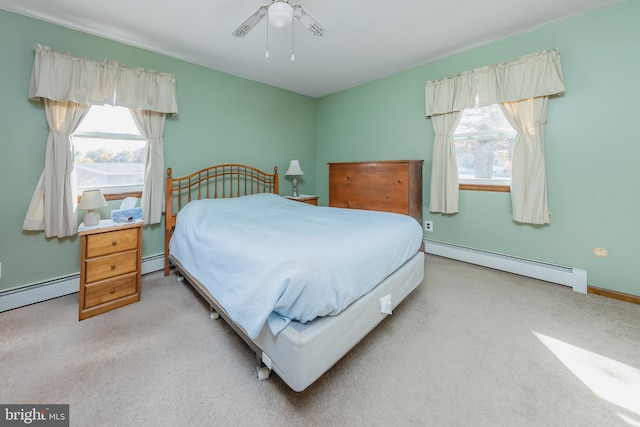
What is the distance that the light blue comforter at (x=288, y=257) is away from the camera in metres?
1.20

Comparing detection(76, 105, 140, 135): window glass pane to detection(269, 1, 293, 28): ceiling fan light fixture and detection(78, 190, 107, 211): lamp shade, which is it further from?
detection(269, 1, 293, 28): ceiling fan light fixture

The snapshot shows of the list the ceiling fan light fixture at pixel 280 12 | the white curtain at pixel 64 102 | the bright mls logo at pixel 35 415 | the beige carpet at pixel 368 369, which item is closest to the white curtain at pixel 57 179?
the white curtain at pixel 64 102

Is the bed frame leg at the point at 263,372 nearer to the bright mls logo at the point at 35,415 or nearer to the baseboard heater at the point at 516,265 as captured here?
the bright mls logo at the point at 35,415

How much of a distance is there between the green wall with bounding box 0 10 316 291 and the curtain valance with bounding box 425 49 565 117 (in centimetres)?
227

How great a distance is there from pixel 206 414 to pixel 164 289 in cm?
166

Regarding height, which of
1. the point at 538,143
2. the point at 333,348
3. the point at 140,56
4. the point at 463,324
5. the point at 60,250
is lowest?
the point at 463,324

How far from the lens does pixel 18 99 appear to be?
2.11 metres

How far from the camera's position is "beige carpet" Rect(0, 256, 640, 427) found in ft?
3.91

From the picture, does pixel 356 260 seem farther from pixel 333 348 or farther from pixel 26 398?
pixel 26 398

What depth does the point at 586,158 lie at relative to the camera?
91.2 inches

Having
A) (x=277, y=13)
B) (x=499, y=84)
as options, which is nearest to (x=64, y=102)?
(x=277, y=13)

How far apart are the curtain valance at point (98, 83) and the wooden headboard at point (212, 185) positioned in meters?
0.75

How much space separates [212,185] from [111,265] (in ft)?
5.02

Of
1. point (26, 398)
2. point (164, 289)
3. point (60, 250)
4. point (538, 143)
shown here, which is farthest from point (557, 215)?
point (60, 250)
